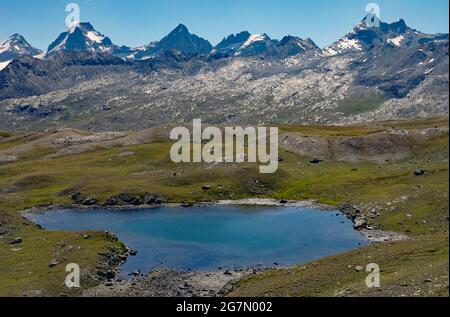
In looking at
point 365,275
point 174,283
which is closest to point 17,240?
point 174,283

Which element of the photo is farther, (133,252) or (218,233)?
(218,233)

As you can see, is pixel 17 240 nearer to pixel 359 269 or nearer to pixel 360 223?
pixel 359 269

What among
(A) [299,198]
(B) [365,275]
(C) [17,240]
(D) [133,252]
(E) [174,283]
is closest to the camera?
(B) [365,275]

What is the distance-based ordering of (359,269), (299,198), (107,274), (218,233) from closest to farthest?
(359,269), (107,274), (218,233), (299,198)

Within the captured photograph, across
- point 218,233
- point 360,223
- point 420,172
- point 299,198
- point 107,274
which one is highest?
point 420,172

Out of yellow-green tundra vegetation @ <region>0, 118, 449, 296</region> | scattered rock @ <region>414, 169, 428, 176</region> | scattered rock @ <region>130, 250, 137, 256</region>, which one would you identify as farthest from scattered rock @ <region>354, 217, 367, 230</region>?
scattered rock @ <region>130, 250, 137, 256</region>
